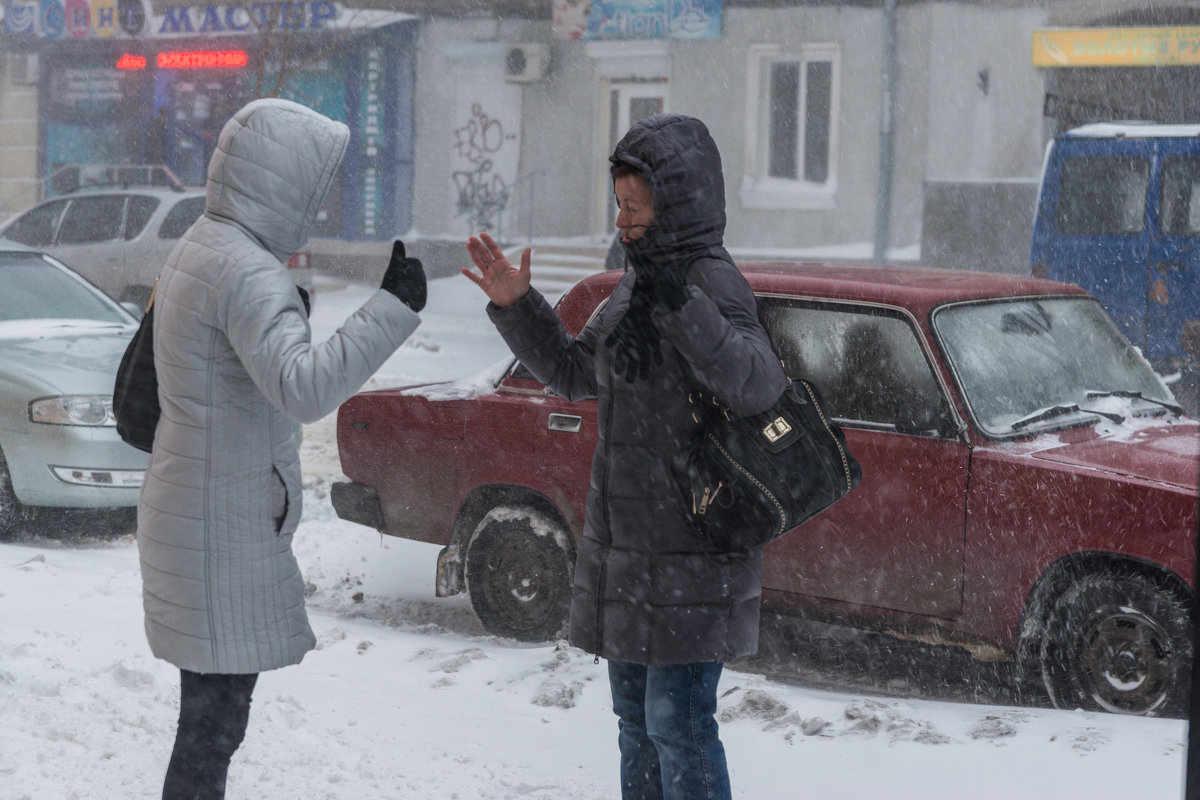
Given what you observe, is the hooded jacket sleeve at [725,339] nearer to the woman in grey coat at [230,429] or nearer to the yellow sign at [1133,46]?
the woman in grey coat at [230,429]

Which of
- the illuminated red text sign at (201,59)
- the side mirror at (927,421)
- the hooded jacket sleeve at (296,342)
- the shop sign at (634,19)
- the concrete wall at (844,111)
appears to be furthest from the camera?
the illuminated red text sign at (201,59)

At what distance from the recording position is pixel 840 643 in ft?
18.9

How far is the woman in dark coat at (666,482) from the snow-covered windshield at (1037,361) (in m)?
2.13

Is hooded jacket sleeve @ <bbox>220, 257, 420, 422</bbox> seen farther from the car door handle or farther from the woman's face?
the car door handle

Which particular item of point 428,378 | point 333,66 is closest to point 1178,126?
point 428,378

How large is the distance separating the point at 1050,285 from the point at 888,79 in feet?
50.9

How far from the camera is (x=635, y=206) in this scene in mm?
2916

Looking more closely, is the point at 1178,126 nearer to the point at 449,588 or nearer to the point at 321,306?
the point at 449,588

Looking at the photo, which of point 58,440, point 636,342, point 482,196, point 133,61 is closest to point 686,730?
point 636,342

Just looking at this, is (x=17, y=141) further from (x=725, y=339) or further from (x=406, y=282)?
(x=725, y=339)

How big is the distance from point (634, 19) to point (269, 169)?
2009 cm

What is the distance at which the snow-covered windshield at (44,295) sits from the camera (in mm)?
8102

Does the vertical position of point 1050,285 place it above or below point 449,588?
above

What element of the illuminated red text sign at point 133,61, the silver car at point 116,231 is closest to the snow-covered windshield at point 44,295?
the silver car at point 116,231
